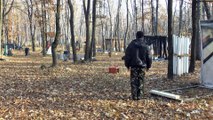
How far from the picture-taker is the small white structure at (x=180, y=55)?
50.7ft

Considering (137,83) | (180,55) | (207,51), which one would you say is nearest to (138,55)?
(137,83)

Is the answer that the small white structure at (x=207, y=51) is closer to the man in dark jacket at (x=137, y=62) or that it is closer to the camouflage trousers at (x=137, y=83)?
the man in dark jacket at (x=137, y=62)

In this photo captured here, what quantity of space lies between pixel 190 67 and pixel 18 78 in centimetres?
750

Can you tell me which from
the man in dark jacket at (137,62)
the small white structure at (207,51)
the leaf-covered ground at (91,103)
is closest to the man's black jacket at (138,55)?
the man in dark jacket at (137,62)

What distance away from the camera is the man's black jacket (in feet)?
33.2

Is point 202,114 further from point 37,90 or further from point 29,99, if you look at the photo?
point 37,90

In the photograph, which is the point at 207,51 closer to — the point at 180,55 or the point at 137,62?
the point at 137,62

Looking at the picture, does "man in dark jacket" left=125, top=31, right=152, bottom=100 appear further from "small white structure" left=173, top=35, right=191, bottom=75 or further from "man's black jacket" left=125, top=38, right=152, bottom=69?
"small white structure" left=173, top=35, right=191, bottom=75

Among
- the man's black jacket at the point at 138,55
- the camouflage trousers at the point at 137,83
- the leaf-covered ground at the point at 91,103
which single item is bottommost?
the leaf-covered ground at the point at 91,103

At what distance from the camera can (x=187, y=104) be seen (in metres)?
9.48

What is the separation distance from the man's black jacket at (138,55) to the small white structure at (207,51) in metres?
2.61

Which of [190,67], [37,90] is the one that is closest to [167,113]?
[37,90]

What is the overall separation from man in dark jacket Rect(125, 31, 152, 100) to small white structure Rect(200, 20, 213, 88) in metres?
2.61

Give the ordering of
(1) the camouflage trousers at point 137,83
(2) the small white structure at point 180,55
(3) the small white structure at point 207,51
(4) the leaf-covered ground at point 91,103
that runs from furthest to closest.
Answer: (2) the small white structure at point 180,55 < (3) the small white structure at point 207,51 < (1) the camouflage trousers at point 137,83 < (4) the leaf-covered ground at point 91,103
